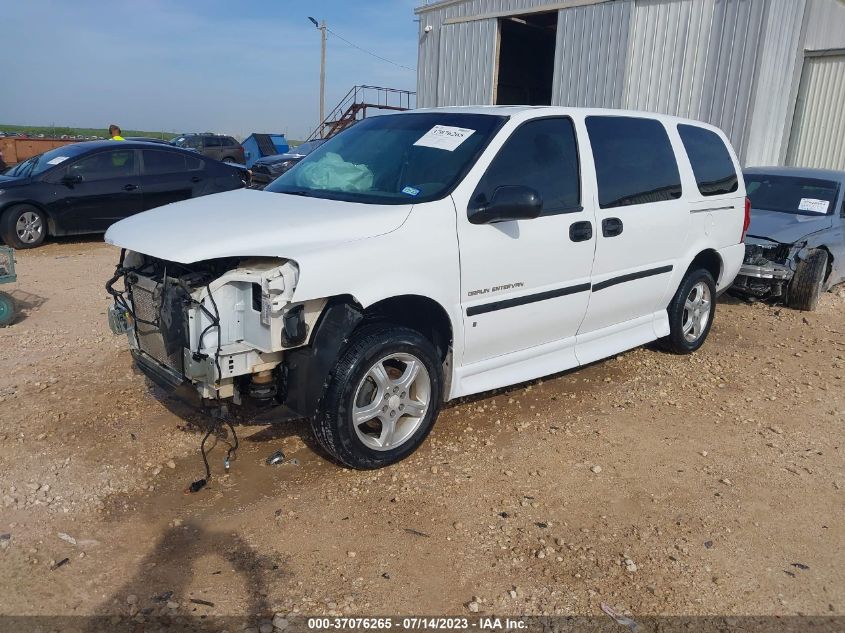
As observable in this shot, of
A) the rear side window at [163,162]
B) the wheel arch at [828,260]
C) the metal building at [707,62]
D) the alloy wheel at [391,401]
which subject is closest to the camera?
the alloy wheel at [391,401]

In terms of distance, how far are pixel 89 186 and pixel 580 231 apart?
838 centimetres

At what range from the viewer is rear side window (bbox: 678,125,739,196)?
5402 mm

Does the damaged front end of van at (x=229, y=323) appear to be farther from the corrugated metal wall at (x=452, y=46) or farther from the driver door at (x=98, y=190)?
the corrugated metal wall at (x=452, y=46)

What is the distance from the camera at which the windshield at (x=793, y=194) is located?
8234 millimetres

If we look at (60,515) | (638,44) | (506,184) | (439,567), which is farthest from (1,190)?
(638,44)

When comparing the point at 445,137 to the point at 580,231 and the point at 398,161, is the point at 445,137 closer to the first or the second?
the point at 398,161

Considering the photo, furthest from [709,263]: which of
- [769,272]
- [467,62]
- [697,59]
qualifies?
[467,62]

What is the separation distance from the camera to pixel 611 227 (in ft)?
14.9

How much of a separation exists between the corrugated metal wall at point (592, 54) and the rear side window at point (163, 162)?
7438mm

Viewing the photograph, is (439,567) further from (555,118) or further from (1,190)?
(1,190)

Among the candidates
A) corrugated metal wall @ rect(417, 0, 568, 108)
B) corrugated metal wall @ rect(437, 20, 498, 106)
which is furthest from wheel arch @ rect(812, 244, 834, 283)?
corrugated metal wall @ rect(437, 20, 498, 106)

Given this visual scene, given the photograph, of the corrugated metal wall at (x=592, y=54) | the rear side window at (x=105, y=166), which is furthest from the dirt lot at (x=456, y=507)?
the corrugated metal wall at (x=592, y=54)

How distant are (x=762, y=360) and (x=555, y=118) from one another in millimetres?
3164

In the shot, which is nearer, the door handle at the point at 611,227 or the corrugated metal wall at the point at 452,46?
the door handle at the point at 611,227
